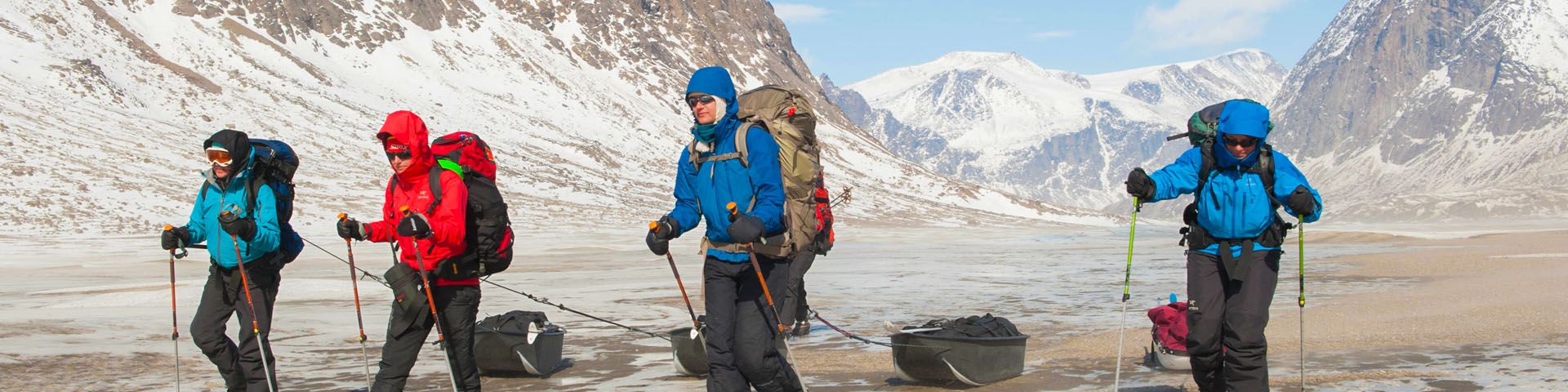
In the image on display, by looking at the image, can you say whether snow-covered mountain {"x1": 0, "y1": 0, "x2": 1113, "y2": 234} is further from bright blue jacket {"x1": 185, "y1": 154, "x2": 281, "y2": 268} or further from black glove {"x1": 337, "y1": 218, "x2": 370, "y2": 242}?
black glove {"x1": 337, "y1": 218, "x2": 370, "y2": 242}

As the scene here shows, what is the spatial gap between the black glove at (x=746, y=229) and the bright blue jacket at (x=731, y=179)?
0.42 feet

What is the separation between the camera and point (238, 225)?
21.2 feet

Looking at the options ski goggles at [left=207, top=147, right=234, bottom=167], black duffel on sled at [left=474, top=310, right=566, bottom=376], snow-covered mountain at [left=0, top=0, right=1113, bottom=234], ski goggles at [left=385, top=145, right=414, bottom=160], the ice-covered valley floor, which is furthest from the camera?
snow-covered mountain at [left=0, top=0, right=1113, bottom=234]

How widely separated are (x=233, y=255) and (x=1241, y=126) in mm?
5437

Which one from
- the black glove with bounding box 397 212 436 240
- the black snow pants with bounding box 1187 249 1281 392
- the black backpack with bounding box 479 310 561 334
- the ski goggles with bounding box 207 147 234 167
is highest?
the ski goggles with bounding box 207 147 234 167

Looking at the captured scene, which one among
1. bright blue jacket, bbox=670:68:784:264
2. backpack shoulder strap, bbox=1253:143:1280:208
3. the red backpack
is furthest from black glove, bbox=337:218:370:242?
backpack shoulder strap, bbox=1253:143:1280:208

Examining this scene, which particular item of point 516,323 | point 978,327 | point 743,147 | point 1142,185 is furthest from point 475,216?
point 978,327

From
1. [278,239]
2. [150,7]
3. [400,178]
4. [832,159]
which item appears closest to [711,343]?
[400,178]

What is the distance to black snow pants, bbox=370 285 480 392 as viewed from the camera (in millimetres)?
6070

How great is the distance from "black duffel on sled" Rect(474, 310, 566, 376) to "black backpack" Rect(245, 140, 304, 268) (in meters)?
1.91

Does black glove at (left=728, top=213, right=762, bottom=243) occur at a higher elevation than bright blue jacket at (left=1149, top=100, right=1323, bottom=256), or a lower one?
lower

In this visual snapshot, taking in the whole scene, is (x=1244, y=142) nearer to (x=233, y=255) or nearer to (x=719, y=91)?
(x=719, y=91)

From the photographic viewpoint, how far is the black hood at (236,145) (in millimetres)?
6645

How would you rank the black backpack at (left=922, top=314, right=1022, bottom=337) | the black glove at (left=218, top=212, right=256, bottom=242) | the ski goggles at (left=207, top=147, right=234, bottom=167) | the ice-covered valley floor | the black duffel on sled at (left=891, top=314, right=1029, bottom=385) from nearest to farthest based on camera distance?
the black glove at (left=218, top=212, right=256, bottom=242), the ski goggles at (left=207, top=147, right=234, bottom=167), the black duffel on sled at (left=891, top=314, right=1029, bottom=385), the black backpack at (left=922, top=314, right=1022, bottom=337), the ice-covered valley floor
